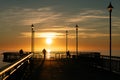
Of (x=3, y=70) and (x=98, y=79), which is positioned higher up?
(x=3, y=70)

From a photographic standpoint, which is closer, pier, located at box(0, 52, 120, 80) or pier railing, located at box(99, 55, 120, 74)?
pier, located at box(0, 52, 120, 80)

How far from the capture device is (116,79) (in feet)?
73.5

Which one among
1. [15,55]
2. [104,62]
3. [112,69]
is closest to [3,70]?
[112,69]

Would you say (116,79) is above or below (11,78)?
below

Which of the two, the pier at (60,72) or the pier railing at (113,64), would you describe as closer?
the pier at (60,72)

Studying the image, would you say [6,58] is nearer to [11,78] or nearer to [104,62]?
[104,62]

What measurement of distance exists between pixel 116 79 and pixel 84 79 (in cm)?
212

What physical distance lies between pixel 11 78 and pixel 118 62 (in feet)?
50.3

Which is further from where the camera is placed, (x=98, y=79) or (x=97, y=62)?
(x=97, y=62)

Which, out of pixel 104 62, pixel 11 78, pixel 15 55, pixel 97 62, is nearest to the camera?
pixel 11 78

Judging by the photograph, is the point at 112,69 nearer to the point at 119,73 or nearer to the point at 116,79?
the point at 119,73

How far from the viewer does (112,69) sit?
1132 inches

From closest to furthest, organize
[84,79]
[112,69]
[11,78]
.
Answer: [11,78]
[84,79]
[112,69]

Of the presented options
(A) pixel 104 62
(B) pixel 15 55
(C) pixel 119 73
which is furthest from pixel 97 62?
(B) pixel 15 55
